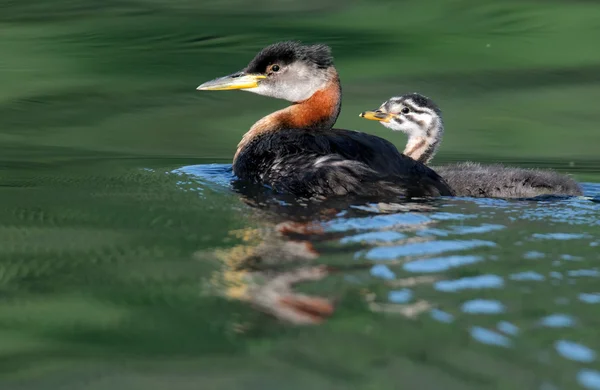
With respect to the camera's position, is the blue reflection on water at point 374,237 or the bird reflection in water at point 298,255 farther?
the blue reflection on water at point 374,237

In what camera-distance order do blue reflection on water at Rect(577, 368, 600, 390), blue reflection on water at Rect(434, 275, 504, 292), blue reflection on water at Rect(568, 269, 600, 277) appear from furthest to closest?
blue reflection on water at Rect(568, 269, 600, 277) → blue reflection on water at Rect(434, 275, 504, 292) → blue reflection on water at Rect(577, 368, 600, 390)

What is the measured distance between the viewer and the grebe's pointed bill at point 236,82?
8852mm

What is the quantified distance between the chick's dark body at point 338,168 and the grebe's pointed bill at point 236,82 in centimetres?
125

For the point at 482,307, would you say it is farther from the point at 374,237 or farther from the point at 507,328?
the point at 374,237

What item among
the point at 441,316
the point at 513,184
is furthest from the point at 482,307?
the point at 513,184

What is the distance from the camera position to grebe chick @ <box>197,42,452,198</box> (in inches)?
278

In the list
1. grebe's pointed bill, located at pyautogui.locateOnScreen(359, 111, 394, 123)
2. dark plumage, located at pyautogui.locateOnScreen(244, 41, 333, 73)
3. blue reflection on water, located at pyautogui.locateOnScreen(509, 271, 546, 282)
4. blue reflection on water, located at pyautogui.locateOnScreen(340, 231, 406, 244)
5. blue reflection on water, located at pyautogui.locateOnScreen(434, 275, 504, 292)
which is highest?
dark plumage, located at pyautogui.locateOnScreen(244, 41, 333, 73)

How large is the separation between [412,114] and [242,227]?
3372 millimetres

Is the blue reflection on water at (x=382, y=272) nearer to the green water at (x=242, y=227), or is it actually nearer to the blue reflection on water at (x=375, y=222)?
the green water at (x=242, y=227)

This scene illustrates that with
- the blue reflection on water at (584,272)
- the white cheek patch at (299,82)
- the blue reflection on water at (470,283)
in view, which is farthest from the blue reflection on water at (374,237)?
the white cheek patch at (299,82)

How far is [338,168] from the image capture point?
7.07 meters

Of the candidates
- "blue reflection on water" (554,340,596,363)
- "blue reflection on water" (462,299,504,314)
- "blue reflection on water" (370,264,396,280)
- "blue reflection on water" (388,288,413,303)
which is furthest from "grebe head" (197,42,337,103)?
"blue reflection on water" (554,340,596,363)

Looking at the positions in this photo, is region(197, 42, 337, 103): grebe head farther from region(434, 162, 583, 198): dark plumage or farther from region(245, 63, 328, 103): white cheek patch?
region(434, 162, 583, 198): dark plumage

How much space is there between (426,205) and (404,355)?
2790mm
